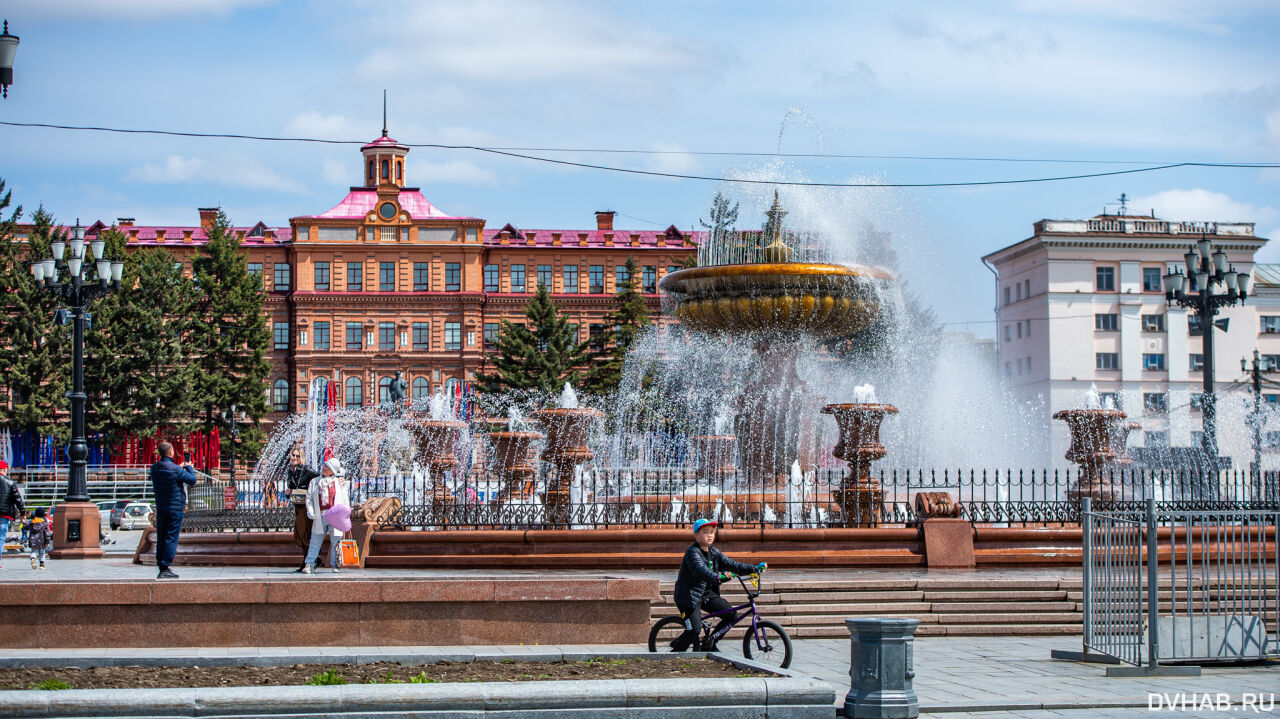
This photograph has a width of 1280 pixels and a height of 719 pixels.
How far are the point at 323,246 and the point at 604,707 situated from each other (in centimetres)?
6742

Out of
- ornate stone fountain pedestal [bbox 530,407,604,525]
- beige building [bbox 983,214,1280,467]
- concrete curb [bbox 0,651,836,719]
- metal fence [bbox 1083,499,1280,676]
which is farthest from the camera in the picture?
beige building [bbox 983,214,1280,467]

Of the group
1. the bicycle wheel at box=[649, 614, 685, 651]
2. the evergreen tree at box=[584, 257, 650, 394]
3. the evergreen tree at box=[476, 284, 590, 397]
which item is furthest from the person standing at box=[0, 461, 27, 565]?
the evergreen tree at box=[584, 257, 650, 394]

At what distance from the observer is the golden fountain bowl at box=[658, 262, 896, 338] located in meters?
18.2

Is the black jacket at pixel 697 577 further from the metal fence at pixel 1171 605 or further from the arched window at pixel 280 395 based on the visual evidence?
the arched window at pixel 280 395

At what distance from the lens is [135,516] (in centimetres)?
3916

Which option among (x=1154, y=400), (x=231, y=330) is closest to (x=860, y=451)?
(x=231, y=330)

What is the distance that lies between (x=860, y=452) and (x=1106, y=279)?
53.5 meters

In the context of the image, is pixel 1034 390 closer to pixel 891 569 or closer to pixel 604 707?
pixel 891 569

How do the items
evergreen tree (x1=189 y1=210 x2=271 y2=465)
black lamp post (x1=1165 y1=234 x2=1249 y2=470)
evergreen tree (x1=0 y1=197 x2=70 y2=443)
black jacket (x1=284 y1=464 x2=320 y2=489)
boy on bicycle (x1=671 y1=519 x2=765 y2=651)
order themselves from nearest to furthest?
boy on bicycle (x1=671 y1=519 x2=765 y2=651) < black jacket (x1=284 y1=464 x2=320 y2=489) < black lamp post (x1=1165 y1=234 x2=1249 y2=470) < evergreen tree (x1=0 y1=197 x2=70 y2=443) < evergreen tree (x1=189 y1=210 x2=271 y2=465)

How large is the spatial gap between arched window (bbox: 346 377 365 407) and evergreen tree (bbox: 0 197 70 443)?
2006cm

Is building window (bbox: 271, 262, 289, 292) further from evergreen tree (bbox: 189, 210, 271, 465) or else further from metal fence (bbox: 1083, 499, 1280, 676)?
metal fence (bbox: 1083, 499, 1280, 676)

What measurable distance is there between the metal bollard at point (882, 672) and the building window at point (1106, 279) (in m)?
60.3

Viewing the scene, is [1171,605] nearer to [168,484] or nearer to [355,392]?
[168,484]

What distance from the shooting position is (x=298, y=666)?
763 cm
